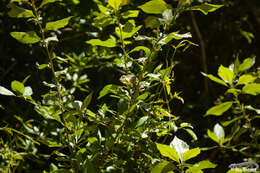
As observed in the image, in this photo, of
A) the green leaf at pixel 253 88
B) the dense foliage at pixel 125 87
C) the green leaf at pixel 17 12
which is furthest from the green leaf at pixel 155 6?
the green leaf at pixel 253 88

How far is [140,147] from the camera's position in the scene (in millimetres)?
691

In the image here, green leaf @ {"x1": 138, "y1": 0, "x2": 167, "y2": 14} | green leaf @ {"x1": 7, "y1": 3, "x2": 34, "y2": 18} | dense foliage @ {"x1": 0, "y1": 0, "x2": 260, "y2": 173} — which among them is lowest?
dense foliage @ {"x1": 0, "y1": 0, "x2": 260, "y2": 173}

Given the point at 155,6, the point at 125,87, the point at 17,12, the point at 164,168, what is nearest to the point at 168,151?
the point at 164,168

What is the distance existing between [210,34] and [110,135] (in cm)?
153

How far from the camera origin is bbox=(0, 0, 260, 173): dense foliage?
64 centimetres

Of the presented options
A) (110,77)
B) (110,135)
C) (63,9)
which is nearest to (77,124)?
(110,135)

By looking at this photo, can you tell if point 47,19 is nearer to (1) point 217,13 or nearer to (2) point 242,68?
(2) point 242,68

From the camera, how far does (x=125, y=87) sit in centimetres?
66

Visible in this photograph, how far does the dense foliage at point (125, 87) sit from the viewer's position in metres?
0.64

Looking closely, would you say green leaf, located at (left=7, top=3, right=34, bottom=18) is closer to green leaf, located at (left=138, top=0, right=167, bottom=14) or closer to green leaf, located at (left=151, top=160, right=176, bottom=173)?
green leaf, located at (left=138, top=0, right=167, bottom=14)

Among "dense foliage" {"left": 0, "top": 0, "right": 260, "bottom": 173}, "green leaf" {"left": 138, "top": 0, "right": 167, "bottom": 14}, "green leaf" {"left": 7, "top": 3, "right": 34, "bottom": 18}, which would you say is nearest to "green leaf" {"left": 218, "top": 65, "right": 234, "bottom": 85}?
"dense foliage" {"left": 0, "top": 0, "right": 260, "bottom": 173}

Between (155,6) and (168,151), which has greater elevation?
(155,6)

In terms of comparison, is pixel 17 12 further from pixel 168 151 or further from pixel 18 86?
pixel 168 151

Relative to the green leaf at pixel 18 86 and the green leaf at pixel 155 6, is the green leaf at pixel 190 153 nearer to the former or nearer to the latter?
the green leaf at pixel 155 6
